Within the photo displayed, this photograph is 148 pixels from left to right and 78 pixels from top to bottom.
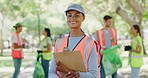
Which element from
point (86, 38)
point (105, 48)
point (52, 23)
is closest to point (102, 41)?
point (105, 48)

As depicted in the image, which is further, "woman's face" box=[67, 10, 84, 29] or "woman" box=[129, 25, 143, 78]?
"woman" box=[129, 25, 143, 78]

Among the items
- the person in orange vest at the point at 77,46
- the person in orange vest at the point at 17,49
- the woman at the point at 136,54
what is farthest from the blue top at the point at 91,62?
the person in orange vest at the point at 17,49

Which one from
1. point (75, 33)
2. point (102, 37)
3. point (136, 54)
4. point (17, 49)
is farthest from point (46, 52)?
point (75, 33)

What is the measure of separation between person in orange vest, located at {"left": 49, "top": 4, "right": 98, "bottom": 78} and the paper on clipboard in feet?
0.09

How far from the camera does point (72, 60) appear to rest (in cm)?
255

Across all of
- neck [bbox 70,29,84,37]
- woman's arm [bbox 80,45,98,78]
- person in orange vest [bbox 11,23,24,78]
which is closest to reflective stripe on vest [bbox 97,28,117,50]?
person in orange vest [bbox 11,23,24,78]

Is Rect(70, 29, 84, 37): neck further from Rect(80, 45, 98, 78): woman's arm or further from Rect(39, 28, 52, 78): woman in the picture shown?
Rect(39, 28, 52, 78): woman

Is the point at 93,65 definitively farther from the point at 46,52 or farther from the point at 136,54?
the point at 46,52

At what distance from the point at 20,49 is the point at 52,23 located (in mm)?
53392

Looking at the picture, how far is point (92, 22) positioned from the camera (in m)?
58.1

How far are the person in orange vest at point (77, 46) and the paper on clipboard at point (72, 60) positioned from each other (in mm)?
28

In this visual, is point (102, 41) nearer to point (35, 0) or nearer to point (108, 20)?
point (108, 20)

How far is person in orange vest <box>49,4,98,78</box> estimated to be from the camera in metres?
2.58

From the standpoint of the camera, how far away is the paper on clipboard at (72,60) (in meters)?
2.54
